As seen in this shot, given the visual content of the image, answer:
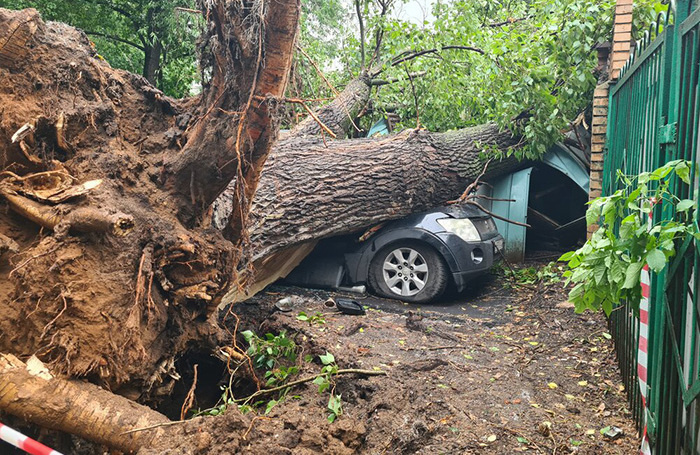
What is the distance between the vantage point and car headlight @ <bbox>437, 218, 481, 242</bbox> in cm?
689

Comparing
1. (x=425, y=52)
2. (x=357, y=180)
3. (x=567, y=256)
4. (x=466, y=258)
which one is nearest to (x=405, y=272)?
(x=466, y=258)

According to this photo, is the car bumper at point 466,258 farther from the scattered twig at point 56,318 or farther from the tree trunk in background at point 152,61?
the tree trunk in background at point 152,61

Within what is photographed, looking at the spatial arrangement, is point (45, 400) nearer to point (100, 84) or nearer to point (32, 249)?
point (32, 249)

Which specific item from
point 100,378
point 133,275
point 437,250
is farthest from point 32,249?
point 437,250

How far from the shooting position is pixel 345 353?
168 inches

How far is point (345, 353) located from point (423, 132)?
14.0 feet

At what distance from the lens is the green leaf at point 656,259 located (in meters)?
1.93

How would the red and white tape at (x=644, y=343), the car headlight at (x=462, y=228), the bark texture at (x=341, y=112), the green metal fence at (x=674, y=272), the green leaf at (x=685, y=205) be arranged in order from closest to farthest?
the green leaf at (x=685, y=205) → the green metal fence at (x=674, y=272) → the red and white tape at (x=644, y=343) → the car headlight at (x=462, y=228) → the bark texture at (x=341, y=112)

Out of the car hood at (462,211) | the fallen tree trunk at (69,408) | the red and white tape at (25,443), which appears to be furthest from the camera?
the car hood at (462,211)

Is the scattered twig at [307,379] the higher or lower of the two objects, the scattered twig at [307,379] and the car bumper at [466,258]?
the lower

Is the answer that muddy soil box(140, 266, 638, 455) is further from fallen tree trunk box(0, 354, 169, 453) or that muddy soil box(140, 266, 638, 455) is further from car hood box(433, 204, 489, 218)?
car hood box(433, 204, 489, 218)

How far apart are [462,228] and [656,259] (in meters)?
5.03

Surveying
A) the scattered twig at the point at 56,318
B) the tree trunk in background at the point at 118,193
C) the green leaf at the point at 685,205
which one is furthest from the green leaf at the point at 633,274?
the scattered twig at the point at 56,318

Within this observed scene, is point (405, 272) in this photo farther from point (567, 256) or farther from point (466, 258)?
point (567, 256)
